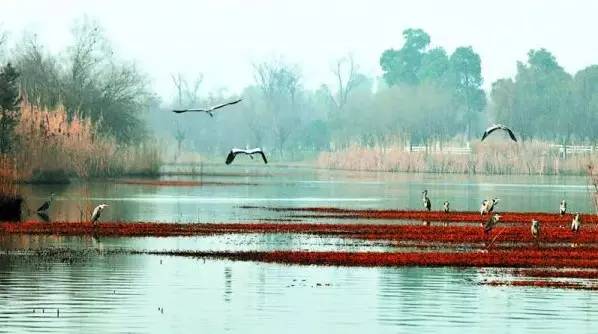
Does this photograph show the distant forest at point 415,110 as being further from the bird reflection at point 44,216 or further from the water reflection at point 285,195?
the bird reflection at point 44,216

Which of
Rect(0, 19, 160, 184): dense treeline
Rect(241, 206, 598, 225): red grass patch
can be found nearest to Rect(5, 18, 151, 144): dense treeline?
Rect(0, 19, 160, 184): dense treeline

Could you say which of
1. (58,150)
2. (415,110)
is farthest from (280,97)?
(58,150)

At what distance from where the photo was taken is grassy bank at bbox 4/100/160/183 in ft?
206

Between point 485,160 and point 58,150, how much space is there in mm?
35633

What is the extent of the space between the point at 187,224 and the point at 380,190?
103ft

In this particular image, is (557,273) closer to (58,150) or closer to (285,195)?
(285,195)

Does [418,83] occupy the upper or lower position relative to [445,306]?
upper

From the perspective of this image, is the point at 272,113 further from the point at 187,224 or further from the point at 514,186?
the point at 187,224

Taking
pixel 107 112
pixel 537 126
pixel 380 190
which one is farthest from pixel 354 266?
pixel 537 126

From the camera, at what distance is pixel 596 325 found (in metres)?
21.9

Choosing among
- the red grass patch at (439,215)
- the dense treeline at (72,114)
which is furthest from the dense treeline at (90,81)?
the red grass patch at (439,215)

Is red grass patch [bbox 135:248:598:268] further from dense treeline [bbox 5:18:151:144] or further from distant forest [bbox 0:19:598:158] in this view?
distant forest [bbox 0:19:598:158]

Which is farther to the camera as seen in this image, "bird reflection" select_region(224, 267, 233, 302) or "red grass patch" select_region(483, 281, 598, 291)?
"red grass patch" select_region(483, 281, 598, 291)

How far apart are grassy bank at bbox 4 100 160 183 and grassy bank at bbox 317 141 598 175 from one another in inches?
957
